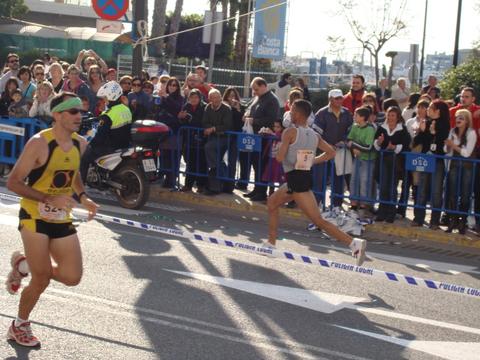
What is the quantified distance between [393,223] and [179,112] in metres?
4.05

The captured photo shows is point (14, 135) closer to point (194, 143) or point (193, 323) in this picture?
point (194, 143)

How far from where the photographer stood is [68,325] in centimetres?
671

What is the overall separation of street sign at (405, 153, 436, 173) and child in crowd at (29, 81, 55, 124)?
589 cm

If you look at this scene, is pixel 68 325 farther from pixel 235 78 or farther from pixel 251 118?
pixel 235 78

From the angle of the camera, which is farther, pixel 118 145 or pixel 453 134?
pixel 118 145

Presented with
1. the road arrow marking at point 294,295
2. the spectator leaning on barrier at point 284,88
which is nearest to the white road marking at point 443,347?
the road arrow marking at point 294,295

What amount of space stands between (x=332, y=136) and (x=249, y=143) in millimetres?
1444

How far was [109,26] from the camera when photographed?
15.6 m

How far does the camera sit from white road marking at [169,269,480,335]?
292 inches

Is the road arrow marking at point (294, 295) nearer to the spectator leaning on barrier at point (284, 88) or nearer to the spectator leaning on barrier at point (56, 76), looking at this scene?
the spectator leaning on barrier at point (56, 76)

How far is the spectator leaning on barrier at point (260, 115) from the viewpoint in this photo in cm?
1330

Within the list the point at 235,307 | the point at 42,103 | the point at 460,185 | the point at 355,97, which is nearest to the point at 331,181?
the point at 460,185

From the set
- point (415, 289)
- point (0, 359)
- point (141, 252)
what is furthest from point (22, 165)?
point (415, 289)

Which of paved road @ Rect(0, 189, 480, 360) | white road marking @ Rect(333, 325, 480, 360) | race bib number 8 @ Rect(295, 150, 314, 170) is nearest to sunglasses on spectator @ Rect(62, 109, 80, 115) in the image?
paved road @ Rect(0, 189, 480, 360)
